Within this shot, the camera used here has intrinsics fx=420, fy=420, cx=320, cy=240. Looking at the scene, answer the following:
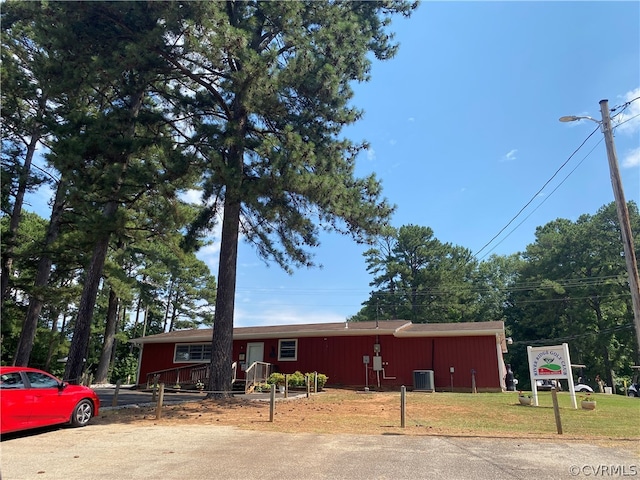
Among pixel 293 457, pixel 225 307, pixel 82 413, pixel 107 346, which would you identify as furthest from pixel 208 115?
pixel 107 346

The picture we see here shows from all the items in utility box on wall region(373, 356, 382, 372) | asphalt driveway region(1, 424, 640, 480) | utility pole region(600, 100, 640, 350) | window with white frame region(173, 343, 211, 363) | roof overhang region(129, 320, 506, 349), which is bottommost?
asphalt driveway region(1, 424, 640, 480)

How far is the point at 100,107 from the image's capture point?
1678 cm

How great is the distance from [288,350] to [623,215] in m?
16.6

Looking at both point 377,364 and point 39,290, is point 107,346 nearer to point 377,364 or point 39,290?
point 39,290

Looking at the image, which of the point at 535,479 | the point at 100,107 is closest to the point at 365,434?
the point at 535,479

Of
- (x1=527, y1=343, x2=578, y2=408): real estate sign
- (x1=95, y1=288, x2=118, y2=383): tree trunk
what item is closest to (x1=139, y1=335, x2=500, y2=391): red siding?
(x1=527, y1=343, x2=578, y2=408): real estate sign

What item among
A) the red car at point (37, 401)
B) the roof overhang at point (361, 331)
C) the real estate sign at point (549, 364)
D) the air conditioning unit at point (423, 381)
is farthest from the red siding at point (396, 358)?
the red car at point (37, 401)

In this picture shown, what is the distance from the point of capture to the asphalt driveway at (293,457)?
5191 millimetres

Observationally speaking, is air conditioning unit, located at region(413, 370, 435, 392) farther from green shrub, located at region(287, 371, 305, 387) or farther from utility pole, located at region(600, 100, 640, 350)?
utility pole, located at region(600, 100, 640, 350)

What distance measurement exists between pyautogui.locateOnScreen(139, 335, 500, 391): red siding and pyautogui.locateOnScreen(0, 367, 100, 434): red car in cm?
1338

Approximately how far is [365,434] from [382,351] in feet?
43.2

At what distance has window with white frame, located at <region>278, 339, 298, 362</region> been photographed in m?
21.9

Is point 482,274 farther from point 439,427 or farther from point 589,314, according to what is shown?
point 439,427

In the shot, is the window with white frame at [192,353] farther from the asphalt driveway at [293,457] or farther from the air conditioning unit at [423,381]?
the asphalt driveway at [293,457]
